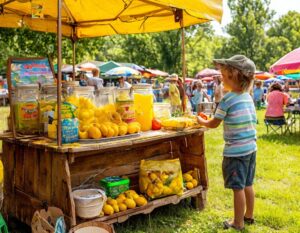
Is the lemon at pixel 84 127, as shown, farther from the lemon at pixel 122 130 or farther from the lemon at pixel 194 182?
the lemon at pixel 194 182

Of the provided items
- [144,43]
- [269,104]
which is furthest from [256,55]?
[269,104]

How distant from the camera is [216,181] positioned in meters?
5.58

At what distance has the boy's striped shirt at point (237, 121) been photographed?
11.8 ft

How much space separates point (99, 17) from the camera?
5.10 m

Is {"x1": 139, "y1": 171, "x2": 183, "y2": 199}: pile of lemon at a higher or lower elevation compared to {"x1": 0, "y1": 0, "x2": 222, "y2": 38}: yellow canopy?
lower

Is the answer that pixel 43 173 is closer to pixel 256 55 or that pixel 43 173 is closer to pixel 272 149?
pixel 272 149

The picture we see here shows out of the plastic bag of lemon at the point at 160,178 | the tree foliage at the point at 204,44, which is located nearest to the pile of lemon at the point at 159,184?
the plastic bag of lemon at the point at 160,178

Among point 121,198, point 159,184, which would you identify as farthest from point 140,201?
point 159,184

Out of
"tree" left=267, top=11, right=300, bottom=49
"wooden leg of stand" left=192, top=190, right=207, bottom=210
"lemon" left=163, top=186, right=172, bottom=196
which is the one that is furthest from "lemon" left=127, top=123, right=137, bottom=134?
"tree" left=267, top=11, right=300, bottom=49

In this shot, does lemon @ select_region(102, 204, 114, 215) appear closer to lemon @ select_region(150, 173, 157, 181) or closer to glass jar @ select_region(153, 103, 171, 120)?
lemon @ select_region(150, 173, 157, 181)

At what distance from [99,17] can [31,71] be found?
1604 mm

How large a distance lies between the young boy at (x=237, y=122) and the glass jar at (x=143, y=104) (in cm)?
62

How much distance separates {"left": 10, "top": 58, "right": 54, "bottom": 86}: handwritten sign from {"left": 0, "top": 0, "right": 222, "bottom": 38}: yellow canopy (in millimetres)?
646

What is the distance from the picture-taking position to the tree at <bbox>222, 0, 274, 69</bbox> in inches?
1702
